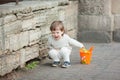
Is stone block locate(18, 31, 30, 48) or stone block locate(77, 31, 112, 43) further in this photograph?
stone block locate(77, 31, 112, 43)

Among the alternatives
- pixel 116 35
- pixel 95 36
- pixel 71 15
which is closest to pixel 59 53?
pixel 71 15

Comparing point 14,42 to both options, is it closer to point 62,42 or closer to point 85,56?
point 62,42

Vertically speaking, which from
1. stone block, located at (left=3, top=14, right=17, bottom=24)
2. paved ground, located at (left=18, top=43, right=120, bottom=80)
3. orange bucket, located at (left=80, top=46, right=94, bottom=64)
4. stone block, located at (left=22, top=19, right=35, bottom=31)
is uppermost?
stone block, located at (left=3, top=14, right=17, bottom=24)

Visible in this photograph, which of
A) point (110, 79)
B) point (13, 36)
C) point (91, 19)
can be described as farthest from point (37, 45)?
point (91, 19)

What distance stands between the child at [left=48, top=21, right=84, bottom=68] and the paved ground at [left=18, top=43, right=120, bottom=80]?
0.14 metres

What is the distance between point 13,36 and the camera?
5.29m

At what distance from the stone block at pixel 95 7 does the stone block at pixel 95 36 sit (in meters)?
0.39

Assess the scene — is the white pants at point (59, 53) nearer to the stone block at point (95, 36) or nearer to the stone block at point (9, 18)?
the stone block at point (9, 18)

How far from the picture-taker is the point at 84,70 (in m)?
5.68

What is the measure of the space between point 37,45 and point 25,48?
41 centimetres

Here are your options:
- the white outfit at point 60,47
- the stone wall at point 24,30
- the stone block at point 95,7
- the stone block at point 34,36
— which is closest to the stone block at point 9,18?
the stone wall at point 24,30

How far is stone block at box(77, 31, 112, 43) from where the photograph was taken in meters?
7.70

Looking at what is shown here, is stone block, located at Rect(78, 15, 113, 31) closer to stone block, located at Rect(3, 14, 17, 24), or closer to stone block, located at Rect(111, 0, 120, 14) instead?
stone block, located at Rect(111, 0, 120, 14)

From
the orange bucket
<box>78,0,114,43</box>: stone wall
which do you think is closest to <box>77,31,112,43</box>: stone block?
<box>78,0,114,43</box>: stone wall
